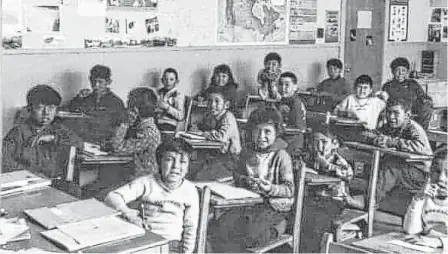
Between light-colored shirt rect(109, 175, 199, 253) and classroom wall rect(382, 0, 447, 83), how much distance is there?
4471 mm

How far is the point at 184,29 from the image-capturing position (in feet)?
16.6

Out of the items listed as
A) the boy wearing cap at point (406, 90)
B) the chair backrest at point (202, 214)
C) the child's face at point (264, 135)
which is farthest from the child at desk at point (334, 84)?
the chair backrest at point (202, 214)

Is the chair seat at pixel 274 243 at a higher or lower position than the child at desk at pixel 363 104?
lower

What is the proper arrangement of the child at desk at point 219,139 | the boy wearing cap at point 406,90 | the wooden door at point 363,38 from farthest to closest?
the wooden door at point 363,38
the boy wearing cap at point 406,90
the child at desk at point 219,139

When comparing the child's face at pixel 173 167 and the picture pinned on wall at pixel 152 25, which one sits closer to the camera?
the child's face at pixel 173 167

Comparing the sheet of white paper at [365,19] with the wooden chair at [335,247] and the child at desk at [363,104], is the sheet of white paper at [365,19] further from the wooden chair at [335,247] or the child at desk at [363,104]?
the wooden chair at [335,247]

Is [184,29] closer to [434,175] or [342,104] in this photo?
[342,104]

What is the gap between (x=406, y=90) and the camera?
16.8 feet

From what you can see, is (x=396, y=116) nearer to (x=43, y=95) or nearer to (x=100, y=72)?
(x=100, y=72)

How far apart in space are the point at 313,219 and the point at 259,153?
0.36 m

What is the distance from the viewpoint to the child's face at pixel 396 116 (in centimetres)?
364

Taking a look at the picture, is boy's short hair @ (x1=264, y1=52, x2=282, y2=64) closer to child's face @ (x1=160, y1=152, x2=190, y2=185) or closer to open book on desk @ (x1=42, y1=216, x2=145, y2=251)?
child's face @ (x1=160, y1=152, x2=190, y2=185)

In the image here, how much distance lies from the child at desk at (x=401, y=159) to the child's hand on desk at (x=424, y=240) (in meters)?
1.33

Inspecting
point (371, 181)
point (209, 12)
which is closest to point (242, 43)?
point (209, 12)
